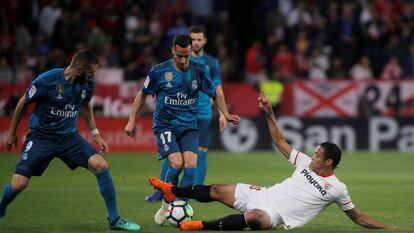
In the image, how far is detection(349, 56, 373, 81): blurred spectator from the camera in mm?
24031

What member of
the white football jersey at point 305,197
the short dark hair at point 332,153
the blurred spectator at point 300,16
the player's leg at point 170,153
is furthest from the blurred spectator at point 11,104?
the short dark hair at point 332,153

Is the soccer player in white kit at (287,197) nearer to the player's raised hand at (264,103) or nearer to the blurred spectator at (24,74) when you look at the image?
the player's raised hand at (264,103)

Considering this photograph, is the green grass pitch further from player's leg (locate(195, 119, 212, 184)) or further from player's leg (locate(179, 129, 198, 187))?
player's leg (locate(195, 119, 212, 184))

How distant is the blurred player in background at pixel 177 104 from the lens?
1109 centimetres

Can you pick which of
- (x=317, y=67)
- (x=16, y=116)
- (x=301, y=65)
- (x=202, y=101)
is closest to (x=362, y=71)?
(x=317, y=67)

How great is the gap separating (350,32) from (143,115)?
622 cm

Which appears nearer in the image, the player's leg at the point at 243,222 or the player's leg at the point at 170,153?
the player's leg at the point at 243,222

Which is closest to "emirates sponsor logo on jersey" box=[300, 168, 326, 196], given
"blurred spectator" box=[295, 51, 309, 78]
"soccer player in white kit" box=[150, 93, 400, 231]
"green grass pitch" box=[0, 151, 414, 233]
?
"soccer player in white kit" box=[150, 93, 400, 231]

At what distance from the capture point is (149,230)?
1005 centimetres

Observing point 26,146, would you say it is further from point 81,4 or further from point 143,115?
point 81,4

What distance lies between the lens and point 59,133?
10227 millimetres

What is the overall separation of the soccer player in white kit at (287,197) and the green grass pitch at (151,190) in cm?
28

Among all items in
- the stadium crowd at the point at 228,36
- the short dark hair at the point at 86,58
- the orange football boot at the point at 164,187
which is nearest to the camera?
the short dark hair at the point at 86,58

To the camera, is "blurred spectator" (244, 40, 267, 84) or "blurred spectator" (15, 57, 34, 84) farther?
"blurred spectator" (244, 40, 267, 84)
